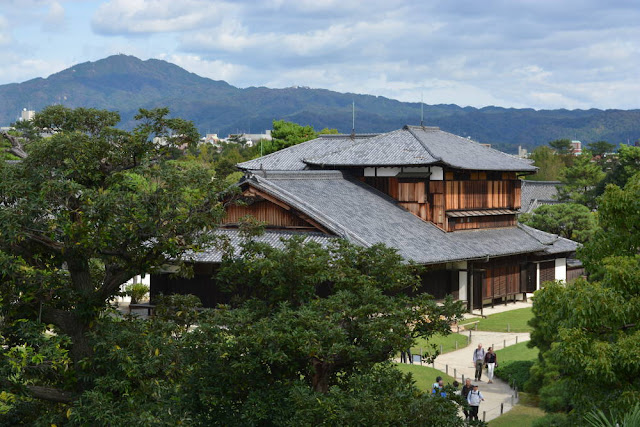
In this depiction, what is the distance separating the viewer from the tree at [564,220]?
136ft

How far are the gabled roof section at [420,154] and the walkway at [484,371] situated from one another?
27.6ft

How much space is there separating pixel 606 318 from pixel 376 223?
2156cm

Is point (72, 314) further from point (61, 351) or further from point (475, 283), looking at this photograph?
point (475, 283)

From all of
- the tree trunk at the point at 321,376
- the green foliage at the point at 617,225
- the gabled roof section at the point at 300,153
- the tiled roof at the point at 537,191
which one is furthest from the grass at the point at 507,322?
the tiled roof at the point at 537,191

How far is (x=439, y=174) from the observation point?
1321 inches

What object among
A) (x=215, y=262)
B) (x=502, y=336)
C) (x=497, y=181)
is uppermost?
(x=497, y=181)

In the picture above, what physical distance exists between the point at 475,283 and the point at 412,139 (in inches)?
303

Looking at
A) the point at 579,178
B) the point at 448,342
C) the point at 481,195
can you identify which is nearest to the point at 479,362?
the point at 448,342

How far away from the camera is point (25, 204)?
10320 millimetres

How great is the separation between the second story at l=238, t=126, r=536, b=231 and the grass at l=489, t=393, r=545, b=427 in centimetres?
1521

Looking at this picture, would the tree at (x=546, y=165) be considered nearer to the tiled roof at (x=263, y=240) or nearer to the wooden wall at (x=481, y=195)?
the wooden wall at (x=481, y=195)

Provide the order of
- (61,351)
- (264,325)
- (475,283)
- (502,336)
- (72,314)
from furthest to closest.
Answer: (475,283) → (502,336) → (72,314) → (264,325) → (61,351)

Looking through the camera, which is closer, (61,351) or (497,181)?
(61,351)

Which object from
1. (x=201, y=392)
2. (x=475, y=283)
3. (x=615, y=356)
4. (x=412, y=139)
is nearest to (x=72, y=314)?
(x=201, y=392)
